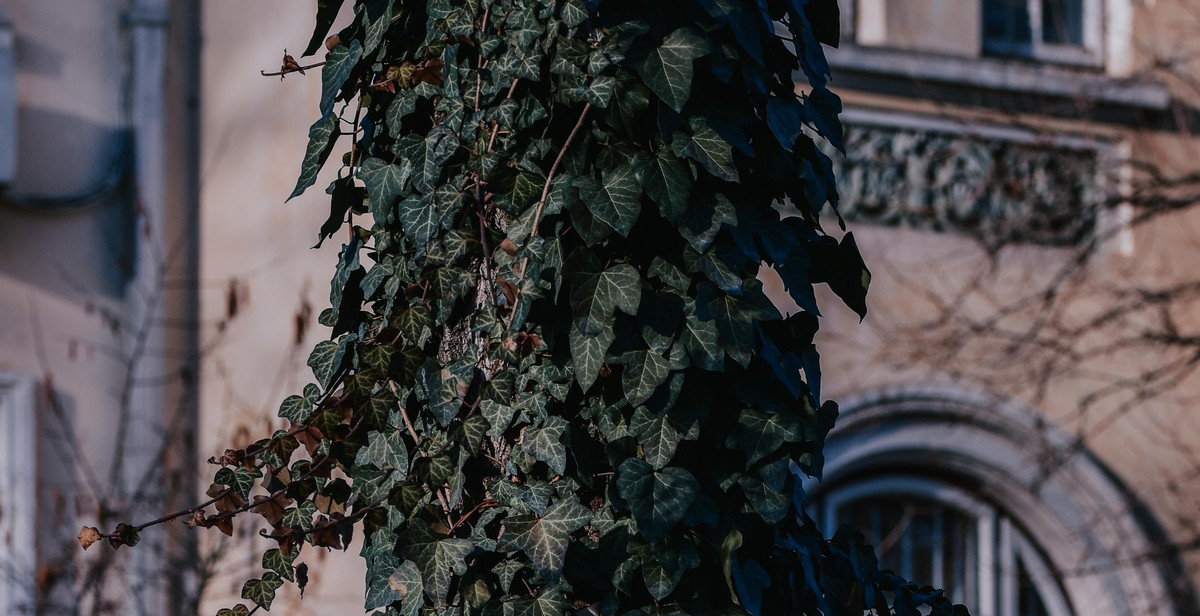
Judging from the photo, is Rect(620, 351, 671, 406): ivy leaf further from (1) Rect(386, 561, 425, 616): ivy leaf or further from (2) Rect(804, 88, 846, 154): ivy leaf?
(2) Rect(804, 88, 846, 154): ivy leaf

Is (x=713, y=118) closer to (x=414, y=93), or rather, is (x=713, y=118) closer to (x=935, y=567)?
(x=414, y=93)

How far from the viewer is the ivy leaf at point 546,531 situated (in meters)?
2.04

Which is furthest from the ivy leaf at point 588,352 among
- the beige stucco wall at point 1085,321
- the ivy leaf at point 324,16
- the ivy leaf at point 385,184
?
the beige stucco wall at point 1085,321

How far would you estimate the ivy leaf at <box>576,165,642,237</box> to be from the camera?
206cm

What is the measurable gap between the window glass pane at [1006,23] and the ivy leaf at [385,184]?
5911 millimetres

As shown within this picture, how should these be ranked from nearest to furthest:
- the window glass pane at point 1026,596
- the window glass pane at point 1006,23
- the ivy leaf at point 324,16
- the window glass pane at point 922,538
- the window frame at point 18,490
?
the ivy leaf at point 324,16
the window frame at point 18,490
the window glass pane at point 922,538
the window glass pane at point 1026,596
the window glass pane at point 1006,23

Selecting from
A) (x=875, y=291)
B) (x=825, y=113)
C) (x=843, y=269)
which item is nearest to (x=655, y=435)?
(x=843, y=269)

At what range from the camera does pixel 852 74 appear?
7.10m

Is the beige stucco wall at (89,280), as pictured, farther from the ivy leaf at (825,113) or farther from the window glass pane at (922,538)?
the ivy leaf at (825,113)

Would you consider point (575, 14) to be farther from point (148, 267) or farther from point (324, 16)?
point (148, 267)

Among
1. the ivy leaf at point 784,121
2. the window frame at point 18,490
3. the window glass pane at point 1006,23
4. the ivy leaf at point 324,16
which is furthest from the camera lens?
the window glass pane at point 1006,23

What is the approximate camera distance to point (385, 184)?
2.25 m

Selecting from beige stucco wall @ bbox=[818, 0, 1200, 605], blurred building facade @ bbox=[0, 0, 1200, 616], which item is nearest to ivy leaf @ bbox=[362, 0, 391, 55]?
blurred building facade @ bbox=[0, 0, 1200, 616]

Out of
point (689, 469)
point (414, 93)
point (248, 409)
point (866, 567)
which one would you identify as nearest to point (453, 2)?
point (414, 93)
